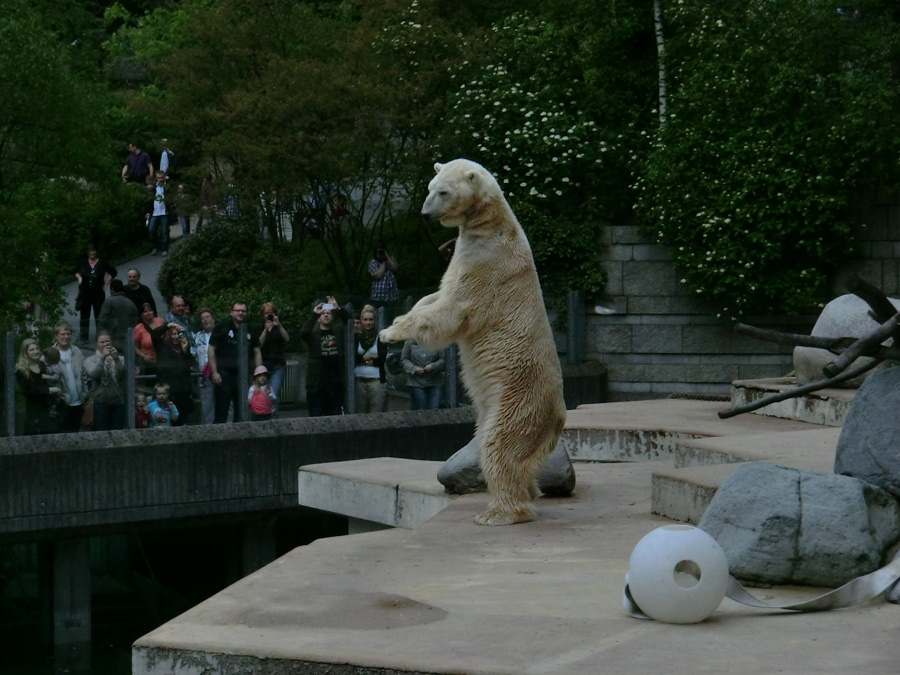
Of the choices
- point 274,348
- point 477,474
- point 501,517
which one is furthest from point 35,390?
point 501,517

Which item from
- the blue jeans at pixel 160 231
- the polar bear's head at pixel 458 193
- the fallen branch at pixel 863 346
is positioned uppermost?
the blue jeans at pixel 160 231

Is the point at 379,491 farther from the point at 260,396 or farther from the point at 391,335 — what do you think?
the point at 260,396

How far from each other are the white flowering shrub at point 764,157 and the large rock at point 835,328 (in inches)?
266

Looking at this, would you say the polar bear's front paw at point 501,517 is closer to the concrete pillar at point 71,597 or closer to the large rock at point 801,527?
the large rock at point 801,527

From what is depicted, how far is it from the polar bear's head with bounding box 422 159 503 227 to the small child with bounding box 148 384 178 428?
6796 mm

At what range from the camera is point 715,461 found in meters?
9.36

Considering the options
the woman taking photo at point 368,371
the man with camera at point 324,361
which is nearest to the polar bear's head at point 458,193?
the man with camera at point 324,361

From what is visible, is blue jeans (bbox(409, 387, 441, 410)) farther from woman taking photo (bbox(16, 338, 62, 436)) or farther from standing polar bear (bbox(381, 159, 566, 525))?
standing polar bear (bbox(381, 159, 566, 525))

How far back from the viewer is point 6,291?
1731 cm

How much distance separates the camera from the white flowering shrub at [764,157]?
19000 millimetres

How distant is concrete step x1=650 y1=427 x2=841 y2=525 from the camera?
8.09m

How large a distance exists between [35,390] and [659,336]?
31.3 ft

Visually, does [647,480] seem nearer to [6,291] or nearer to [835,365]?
[835,365]

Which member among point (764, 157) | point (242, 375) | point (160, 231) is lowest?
point (242, 375)
